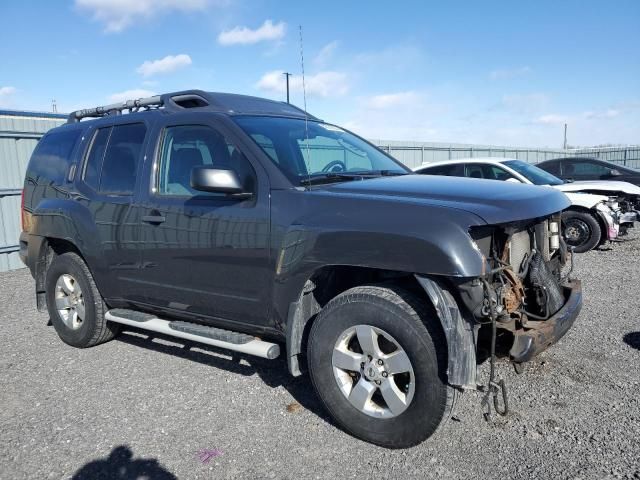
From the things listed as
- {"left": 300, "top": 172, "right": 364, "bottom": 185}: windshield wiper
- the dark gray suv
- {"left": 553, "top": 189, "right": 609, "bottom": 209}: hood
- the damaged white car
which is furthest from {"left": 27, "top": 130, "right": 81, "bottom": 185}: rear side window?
{"left": 553, "top": 189, "right": 609, "bottom": 209}: hood

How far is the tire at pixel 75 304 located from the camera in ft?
15.0

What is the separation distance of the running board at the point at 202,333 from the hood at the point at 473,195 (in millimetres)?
1123

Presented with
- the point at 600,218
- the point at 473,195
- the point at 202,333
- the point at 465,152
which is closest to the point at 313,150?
the point at 473,195

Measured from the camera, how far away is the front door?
11.0 feet

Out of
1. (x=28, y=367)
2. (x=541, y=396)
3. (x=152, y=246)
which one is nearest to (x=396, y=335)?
(x=541, y=396)

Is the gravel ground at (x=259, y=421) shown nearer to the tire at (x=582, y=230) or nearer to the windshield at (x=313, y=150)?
the windshield at (x=313, y=150)

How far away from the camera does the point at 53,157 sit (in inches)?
195

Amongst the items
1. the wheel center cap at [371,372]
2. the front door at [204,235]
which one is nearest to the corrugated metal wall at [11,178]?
the front door at [204,235]

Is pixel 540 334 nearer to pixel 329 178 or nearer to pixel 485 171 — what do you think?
pixel 329 178

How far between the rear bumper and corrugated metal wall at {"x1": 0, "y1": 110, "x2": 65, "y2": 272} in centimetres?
925

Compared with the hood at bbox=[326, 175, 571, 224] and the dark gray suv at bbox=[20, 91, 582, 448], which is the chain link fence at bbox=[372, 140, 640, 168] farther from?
the hood at bbox=[326, 175, 571, 224]

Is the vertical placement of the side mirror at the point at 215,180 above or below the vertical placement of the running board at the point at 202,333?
above

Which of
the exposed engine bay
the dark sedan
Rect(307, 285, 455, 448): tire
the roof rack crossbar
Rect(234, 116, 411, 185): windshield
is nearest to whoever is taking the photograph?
Rect(307, 285, 455, 448): tire

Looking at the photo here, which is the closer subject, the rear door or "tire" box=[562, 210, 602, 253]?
the rear door
